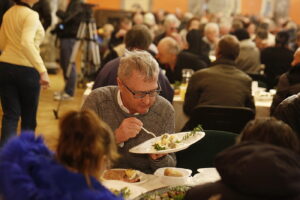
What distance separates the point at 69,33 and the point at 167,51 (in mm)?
2682

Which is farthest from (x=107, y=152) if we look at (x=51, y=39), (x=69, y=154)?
(x=51, y=39)

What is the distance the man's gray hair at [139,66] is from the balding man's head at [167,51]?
10.3 ft

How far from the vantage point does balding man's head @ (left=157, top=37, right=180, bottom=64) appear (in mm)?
6219

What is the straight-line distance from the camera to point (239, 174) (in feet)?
5.95

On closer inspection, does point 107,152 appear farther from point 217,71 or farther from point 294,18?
point 294,18

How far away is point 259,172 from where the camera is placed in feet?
5.87

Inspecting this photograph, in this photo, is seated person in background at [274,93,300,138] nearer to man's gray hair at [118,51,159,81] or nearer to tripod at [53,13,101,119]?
man's gray hair at [118,51,159,81]

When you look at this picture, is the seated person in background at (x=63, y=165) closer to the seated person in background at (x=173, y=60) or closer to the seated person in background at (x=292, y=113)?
the seated person in background at (x=292, y=113)

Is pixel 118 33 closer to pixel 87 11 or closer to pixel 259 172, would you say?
pixel 87 11

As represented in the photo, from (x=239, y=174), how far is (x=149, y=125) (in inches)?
51.3

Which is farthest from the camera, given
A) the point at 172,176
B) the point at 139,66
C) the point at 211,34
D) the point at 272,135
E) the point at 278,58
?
the point at 211,34

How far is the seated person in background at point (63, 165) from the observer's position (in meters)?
1.72

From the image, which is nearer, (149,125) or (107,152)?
(107,152)

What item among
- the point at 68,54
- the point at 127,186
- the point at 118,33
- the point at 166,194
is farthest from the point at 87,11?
the point at 166,194
